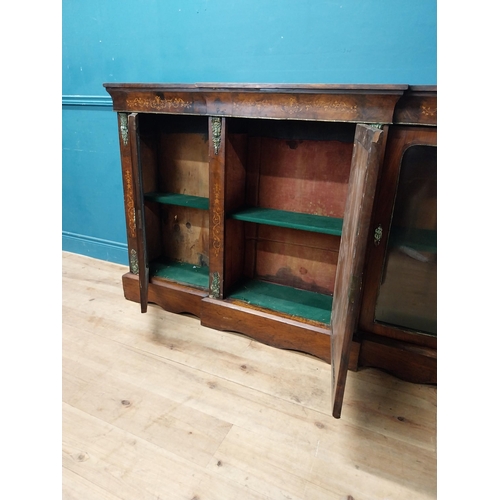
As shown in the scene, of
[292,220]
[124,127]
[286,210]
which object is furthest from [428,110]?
[124,127]

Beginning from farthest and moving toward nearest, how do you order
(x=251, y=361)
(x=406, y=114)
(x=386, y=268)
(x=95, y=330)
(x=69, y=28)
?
(x=69, y=28)
(x=95, y=330)
(x=251, y=361)
(x=386, y=268)
(x=406, y=114)

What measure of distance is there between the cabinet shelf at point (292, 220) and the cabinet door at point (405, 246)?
0.73ft

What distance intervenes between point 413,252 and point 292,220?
549 millimetres

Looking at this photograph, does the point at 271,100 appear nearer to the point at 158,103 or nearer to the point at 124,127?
the point at 158,103

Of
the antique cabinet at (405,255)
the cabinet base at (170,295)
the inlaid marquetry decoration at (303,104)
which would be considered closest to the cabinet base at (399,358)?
the antique cabinet at (405,255)

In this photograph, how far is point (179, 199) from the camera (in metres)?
1.83

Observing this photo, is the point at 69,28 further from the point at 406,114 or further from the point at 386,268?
the point at 386,268

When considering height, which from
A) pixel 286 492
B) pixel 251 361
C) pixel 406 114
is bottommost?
pixel 286 492

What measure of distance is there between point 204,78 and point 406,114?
1149 millimetres

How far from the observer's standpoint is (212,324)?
5.63 feet

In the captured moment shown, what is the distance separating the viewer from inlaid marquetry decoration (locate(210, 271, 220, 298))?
168 cm

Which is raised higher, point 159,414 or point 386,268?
point 386,268

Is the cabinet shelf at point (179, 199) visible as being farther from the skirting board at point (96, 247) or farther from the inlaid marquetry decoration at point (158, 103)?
the skirting board at point (96, 247)

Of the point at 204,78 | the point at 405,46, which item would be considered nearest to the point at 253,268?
the point at 204,78
